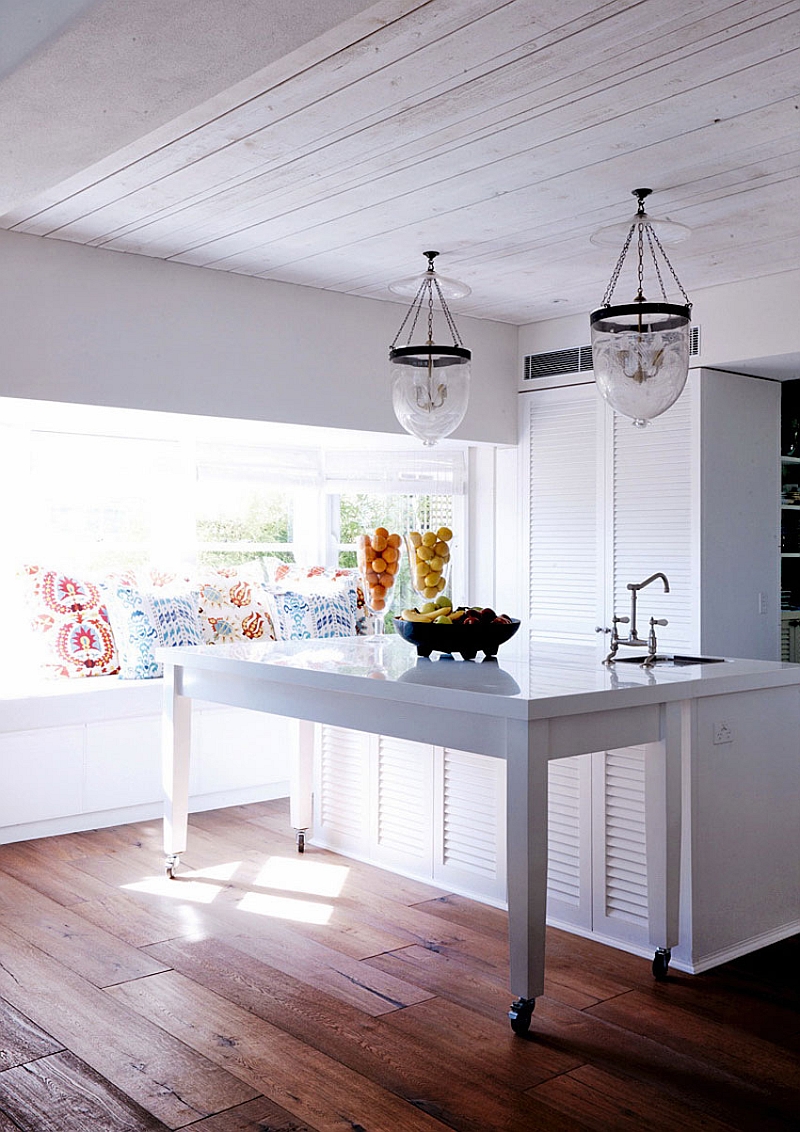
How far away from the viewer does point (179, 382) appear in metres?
4.46

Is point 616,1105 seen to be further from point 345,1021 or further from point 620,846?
point 620,846

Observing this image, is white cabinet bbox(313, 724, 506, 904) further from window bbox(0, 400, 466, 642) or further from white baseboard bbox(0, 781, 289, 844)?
window bbox(0, 400, 466, 642)

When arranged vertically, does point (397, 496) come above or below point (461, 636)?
above

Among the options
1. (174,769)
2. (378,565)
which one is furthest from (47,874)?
(378,565)

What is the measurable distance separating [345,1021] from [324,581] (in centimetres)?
302

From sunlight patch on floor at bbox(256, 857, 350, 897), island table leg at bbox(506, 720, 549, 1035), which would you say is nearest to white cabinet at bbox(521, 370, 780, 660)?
sunlight patch on floor at bbox(256, 857, 350, 897)

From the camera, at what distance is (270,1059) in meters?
2.38

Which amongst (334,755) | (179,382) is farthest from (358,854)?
(179,382)

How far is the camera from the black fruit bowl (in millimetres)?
3273

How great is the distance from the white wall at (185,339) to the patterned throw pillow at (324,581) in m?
0.80

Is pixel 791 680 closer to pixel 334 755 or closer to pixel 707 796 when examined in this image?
pixel 707 796

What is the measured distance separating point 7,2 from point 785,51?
1733mm

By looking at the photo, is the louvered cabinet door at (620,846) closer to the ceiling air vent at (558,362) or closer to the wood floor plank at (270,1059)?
the wood floor plank at (270,1059)

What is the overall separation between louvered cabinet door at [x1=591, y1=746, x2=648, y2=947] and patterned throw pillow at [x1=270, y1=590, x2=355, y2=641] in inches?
A: 91.9
